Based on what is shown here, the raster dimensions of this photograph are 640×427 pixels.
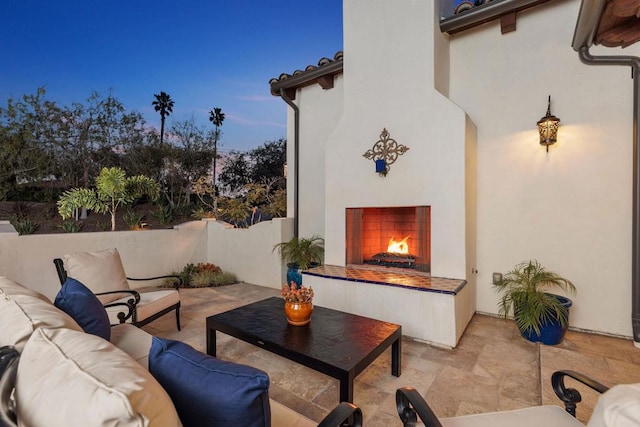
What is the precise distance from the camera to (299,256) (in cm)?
519

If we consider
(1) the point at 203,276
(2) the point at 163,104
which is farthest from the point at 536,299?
(2) the point at 163,104

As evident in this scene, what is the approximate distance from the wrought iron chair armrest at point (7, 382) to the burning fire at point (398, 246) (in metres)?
4.15

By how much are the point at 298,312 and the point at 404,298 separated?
1432 millimetres

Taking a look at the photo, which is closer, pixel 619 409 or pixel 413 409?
pixel 619 409

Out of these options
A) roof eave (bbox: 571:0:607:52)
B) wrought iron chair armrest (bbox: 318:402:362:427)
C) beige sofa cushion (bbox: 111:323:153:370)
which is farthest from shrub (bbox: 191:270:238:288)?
roof eave (bbox: 571:0:607:52)

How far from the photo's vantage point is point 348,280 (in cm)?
382

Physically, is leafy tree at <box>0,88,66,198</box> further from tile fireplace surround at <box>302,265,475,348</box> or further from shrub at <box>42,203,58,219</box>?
tile fireplace surround at <box>302,265,475,348</box>

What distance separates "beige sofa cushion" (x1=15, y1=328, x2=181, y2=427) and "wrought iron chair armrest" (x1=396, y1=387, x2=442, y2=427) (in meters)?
0.96

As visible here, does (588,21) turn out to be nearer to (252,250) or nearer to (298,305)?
(298,305)

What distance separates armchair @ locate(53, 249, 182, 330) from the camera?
2990mm

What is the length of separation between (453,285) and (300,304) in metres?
1.84

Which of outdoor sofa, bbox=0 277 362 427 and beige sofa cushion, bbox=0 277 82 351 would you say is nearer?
outdoor sofa, bbox=0 277 362 427

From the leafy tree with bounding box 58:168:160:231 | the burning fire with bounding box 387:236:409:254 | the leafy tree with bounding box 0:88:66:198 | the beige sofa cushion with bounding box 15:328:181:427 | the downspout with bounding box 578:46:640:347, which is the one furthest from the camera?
the leafy tree with bounding box 0:88:66:198

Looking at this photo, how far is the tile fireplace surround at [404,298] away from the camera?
10.5 feet
